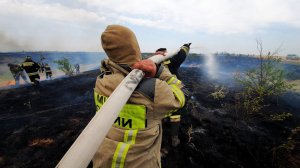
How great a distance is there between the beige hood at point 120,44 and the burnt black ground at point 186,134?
2.09 metres

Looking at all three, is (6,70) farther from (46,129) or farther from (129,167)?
(129,167)

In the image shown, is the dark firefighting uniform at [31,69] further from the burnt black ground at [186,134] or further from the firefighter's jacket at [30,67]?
the burnt black ground at [186,134]

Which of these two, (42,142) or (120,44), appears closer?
(120,44)

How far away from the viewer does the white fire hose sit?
834 mm

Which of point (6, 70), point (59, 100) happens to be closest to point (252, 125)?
point (59, 100)

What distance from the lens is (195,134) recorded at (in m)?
3.95

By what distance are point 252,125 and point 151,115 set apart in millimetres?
3909

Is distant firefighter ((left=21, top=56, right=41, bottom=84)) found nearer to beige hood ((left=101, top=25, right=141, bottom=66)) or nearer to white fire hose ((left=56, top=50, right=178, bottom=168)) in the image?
beige hood ((left=101, top=25, right=141, bottom=66))

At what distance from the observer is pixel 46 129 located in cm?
429

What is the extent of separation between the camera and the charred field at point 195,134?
125 inches

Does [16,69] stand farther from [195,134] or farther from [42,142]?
[195,134]

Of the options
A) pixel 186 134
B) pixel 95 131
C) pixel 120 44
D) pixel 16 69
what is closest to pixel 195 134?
pixel 186 134

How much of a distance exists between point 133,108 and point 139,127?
0.13 metres

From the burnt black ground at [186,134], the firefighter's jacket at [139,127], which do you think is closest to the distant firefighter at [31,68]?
the burnt black ground at [186,134]
